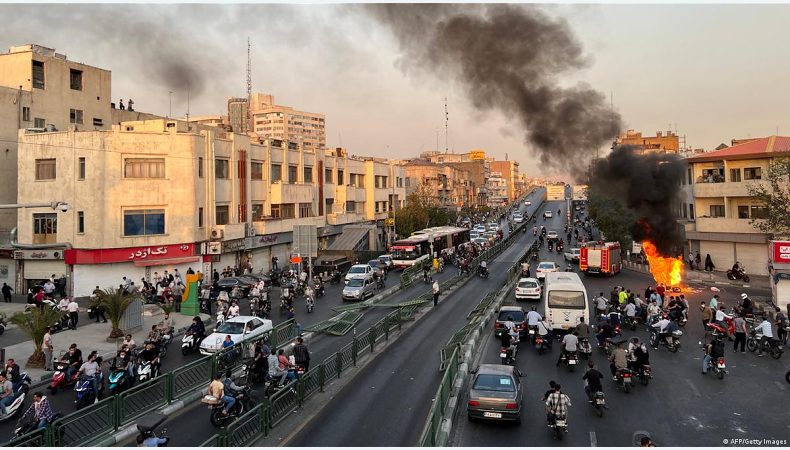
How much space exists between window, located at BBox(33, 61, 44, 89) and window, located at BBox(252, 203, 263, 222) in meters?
19.0

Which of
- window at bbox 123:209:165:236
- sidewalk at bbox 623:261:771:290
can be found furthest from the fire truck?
window at bbox 123:209:165:236

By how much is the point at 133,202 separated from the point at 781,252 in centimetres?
3897

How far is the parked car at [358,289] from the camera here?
107ft

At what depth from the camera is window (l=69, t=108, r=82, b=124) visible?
43.8m

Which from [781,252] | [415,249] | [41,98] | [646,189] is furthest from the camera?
[415,249]

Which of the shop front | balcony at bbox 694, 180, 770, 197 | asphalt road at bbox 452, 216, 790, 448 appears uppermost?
Result: balcony at bbox 694, 180, 770, 197

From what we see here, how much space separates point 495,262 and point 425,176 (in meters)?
57.0

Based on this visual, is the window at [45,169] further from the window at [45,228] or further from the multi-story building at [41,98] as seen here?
the multi-story building at [41,98]

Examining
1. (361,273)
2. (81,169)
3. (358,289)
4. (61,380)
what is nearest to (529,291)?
(358,289)

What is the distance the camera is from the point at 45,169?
A: 35125 millimetres

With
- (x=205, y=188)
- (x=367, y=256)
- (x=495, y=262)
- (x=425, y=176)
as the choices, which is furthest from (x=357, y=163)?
(x=425, y=176)

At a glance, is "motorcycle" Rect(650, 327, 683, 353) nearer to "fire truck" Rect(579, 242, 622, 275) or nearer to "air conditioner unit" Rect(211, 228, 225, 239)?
"fire truck" Rect(579, 242, 622, 275)

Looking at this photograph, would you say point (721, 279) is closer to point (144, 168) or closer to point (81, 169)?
point (144, 168)

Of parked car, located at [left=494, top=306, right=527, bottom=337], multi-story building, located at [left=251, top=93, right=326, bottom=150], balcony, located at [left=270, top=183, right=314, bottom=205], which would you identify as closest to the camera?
parked car, located at [left=494, top=306, right=527, bottom=337]
